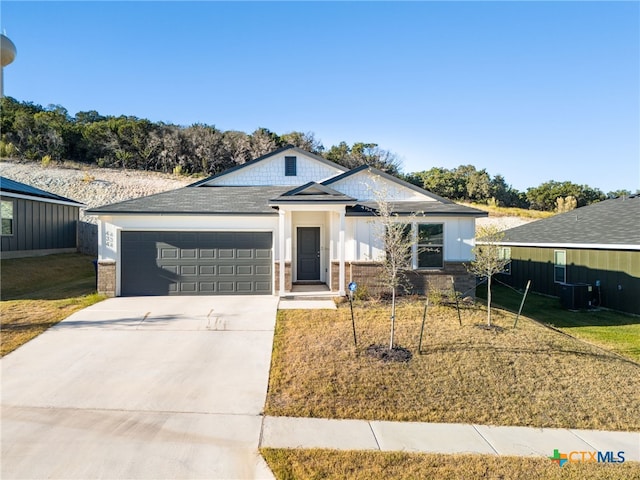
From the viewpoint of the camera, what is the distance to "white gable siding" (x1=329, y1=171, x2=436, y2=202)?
1341 centimetres

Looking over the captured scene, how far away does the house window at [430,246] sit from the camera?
12461mm

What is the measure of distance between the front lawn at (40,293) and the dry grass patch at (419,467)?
6665 mm

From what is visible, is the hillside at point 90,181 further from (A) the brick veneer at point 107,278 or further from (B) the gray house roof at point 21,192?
(A) the brick veneer at point 107,278

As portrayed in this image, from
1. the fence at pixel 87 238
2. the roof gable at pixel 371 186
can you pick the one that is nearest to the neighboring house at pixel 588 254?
the roof gable at pixel 371 186

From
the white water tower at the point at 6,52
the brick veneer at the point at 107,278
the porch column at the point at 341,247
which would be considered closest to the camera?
the porch column at the point at 341,247

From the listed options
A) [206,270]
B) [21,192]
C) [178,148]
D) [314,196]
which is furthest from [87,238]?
[178,148]

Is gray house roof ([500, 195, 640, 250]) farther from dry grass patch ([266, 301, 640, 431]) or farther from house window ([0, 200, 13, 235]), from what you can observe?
house window ([0, 200, 13, 235])

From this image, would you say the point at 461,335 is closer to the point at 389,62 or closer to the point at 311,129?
the point at 389,62

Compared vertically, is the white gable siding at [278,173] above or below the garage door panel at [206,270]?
above

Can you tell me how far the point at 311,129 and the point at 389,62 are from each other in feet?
95.2

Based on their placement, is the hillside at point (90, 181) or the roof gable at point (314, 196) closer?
the roof gable at point (314, 196)

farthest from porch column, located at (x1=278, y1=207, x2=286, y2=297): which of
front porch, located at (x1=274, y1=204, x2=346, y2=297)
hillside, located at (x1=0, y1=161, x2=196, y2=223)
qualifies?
hillside, located at (x1=0, y1=161, x2=196, y2=223)

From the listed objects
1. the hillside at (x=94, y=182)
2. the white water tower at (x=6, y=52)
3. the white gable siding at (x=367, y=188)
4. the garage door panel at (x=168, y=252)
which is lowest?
the garage door panel at (x=168, y=252)

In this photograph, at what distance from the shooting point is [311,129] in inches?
1672
